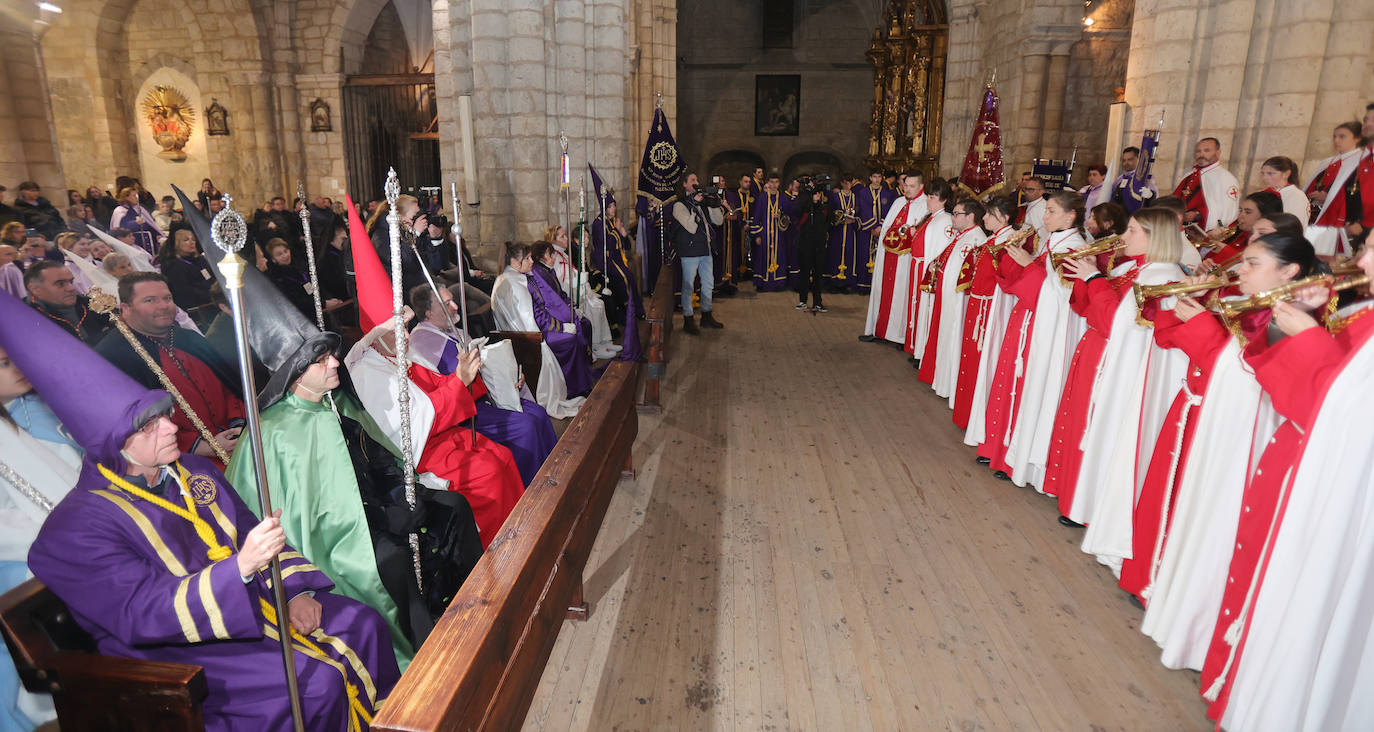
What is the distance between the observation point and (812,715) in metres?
2.78

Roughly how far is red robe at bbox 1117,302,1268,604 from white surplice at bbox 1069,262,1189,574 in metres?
0.09

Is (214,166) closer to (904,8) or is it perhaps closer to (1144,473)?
(904,8)

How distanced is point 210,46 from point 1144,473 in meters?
17.0

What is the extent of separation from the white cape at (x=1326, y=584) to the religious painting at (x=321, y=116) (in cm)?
1620

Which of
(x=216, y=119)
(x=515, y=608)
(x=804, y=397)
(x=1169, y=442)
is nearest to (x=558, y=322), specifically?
(x=804, y=397)

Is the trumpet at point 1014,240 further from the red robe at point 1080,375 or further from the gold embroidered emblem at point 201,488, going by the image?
the gold embroidered emblem at point 201,488

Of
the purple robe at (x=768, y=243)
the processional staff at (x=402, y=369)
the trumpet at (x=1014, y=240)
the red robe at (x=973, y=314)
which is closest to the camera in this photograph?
the processional staff at (x=402, y=369)

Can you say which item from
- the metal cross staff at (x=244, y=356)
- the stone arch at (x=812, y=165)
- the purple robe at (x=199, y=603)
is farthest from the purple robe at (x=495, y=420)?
the stone arch at (x=812, y=165)

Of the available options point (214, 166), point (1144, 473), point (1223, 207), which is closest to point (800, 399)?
point (1144, 473)

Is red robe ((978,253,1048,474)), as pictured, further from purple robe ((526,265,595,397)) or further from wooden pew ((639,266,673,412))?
purple robe ((526,265,595,397))

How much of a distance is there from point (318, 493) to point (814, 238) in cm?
772

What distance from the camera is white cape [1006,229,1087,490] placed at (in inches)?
164

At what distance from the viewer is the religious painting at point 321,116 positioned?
581 inches

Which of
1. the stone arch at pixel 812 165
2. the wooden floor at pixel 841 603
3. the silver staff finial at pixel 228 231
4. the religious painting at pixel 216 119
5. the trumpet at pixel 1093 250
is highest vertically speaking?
the religious painting at pixel 216 119
